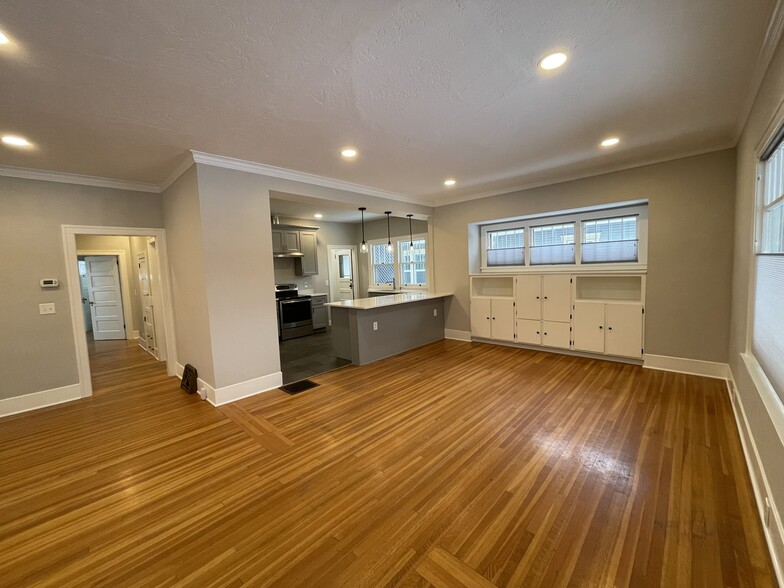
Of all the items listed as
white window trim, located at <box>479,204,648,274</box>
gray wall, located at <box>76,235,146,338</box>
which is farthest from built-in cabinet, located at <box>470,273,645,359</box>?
gray wall, located at <box>76,235,146,338</box>

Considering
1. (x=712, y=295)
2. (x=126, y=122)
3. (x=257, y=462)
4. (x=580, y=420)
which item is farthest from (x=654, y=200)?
(x=126, y=122)

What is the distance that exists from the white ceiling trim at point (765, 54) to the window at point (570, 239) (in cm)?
175

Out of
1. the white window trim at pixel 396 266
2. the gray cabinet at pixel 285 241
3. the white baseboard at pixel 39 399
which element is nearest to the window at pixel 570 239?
the white window trim at pixel 396 266

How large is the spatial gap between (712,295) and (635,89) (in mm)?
2835

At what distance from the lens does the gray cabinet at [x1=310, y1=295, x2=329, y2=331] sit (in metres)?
7.38

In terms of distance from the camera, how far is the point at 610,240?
4.65 meters

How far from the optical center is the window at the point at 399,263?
7.56 meters

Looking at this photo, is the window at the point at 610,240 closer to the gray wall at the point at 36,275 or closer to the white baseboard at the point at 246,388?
the white baseboard at the point at 246,388

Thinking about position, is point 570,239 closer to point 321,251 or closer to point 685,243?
point 685,243

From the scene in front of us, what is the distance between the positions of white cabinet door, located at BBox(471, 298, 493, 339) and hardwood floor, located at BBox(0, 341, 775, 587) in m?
2.14

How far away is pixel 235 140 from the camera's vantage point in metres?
2.97

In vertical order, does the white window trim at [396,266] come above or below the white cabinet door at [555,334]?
above

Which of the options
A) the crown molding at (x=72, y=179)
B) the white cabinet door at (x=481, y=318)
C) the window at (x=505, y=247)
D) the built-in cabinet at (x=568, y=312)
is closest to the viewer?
the crown molding at (x=72, y=179)

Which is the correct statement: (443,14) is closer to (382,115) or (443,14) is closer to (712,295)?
(382,115)
